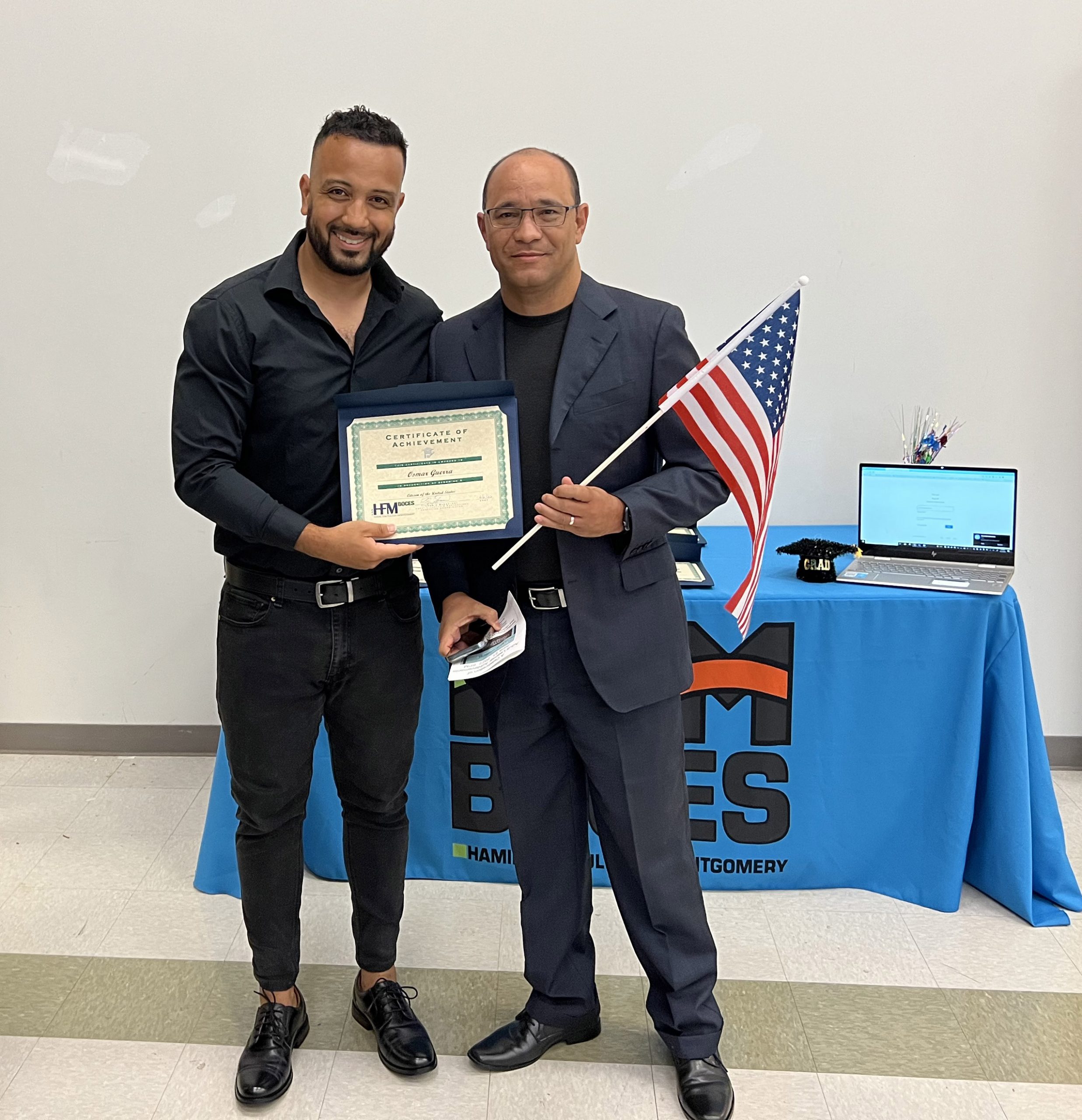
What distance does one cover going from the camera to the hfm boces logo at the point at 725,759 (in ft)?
8.73

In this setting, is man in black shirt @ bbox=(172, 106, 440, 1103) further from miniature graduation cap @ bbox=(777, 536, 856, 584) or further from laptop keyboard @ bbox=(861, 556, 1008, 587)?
laptop keyboard @ bbox=(861, 556, 1008, 587)

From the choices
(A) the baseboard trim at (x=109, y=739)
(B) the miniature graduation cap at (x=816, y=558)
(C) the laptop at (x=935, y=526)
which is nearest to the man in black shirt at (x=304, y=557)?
(B) the miniature graduation cap at (x=816, y=558)

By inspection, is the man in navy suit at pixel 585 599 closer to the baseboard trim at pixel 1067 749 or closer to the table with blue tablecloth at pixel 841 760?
the table with blue tablecloth at pixel 841 760

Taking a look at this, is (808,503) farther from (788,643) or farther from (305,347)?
(305,347)

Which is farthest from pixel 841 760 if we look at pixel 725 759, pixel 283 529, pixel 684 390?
pixel 283 529

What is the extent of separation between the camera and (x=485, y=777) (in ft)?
9.07

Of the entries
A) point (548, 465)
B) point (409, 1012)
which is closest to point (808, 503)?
point (548, 465)

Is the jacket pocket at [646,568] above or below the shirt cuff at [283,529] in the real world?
below

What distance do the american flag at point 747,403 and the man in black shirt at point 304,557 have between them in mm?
532

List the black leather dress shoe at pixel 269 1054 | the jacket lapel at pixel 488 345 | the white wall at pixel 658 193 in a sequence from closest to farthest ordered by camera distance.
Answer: the jacket lapel at pixel 488 345 < the black leather dress shoe at pixel 269 1054 < the white wall at pixel 658 193

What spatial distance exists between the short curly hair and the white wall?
156 centimetres

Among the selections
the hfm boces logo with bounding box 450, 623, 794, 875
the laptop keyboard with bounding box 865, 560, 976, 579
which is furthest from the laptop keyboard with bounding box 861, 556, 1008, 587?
the hfm boces logo with bounding box 450, 623, 794, 875

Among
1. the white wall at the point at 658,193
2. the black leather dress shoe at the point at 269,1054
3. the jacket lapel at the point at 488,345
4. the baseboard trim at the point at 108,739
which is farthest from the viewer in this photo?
the baseboard trim at the point at 108,739

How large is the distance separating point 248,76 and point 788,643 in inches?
94.1
